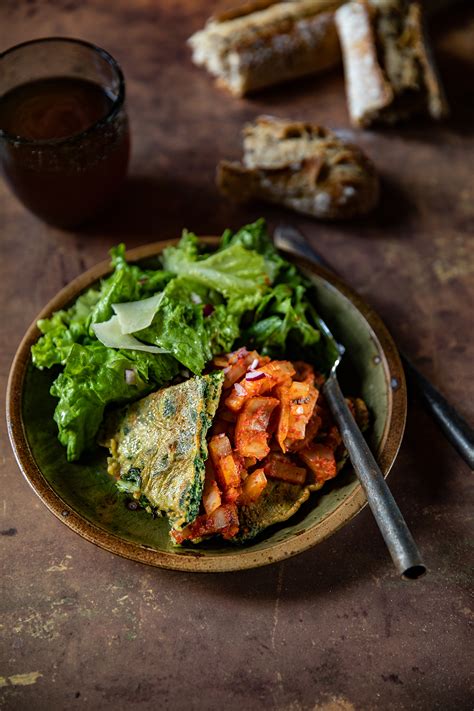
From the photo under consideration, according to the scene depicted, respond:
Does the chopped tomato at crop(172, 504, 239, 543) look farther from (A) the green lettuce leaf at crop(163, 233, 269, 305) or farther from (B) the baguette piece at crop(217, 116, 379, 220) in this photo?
(B) the baguette piece at crop(217, 116, 379, 220)

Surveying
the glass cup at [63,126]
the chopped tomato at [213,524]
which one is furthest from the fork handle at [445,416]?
the glass cup at [63,126]

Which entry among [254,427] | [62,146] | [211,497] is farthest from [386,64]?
[211,497]

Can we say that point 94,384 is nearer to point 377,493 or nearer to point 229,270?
point 229,270

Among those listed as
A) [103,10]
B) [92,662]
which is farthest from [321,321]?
[103,10]

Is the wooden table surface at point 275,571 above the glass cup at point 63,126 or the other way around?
the other way around

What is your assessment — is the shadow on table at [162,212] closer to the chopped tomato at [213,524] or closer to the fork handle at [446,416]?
the fork handle at [446,416]

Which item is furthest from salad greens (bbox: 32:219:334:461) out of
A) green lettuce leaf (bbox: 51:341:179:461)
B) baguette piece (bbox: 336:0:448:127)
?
baguette piece (bbox: 336:0:448:127)
